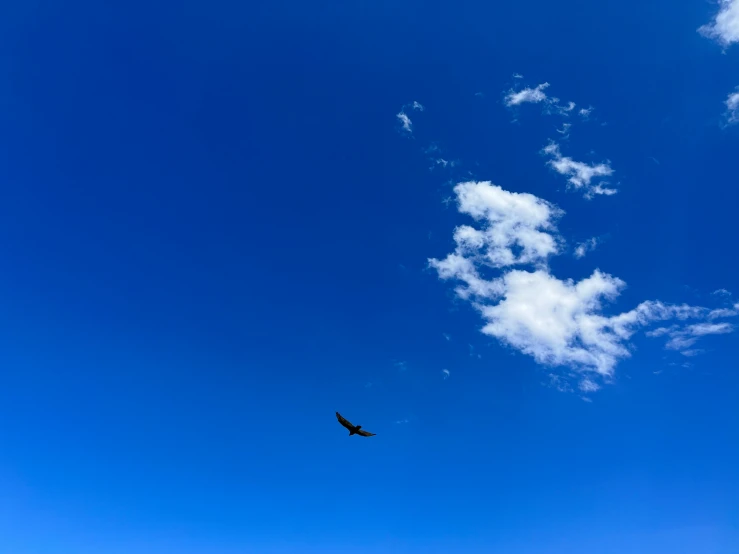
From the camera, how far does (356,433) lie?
8762 centimetres
